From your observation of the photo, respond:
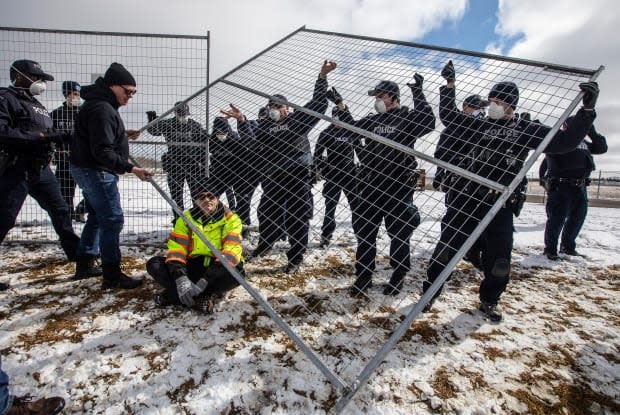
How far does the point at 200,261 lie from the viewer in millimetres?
2771

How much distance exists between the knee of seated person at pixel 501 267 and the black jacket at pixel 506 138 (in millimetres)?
617

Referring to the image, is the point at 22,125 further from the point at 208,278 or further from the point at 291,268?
the point at 291,268

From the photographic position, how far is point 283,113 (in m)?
3.59

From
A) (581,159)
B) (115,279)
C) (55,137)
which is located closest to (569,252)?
(581,159)

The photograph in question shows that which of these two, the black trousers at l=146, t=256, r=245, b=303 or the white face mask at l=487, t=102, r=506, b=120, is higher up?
the white face mask at l=487, t=102, r=506, b=120

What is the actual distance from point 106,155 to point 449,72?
9.01 ft

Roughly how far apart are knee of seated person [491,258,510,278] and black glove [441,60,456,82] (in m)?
1.47

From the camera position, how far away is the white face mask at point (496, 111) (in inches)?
88.3

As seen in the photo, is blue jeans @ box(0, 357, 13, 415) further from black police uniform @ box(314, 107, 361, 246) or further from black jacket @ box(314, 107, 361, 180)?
black jacket @ box(314, 107, 361, 180)

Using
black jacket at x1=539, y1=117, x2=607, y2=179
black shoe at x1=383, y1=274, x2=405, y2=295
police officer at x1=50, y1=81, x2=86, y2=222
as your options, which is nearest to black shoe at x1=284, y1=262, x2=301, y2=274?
black shoe at x1=383, y1=274, x2=405, y2=295

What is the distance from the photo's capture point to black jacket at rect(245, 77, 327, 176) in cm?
312

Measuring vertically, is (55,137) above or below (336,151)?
below

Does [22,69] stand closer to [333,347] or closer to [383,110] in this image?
[383,110]

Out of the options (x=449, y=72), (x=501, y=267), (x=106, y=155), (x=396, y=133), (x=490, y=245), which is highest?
(x=449, y=72)
